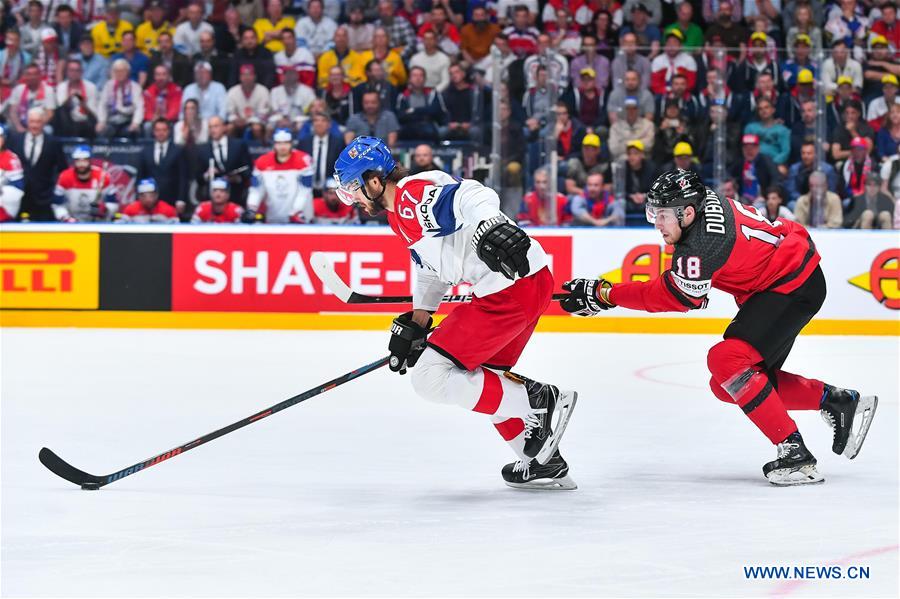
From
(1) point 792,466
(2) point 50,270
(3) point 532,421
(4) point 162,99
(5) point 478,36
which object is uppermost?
(5) point 478,36

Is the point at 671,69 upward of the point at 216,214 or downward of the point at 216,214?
upward

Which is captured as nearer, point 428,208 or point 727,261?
point 428,208

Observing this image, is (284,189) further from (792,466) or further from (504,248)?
(504,248)

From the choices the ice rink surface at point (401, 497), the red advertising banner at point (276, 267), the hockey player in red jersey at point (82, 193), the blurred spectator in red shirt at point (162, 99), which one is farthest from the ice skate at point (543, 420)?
the blurred spectator in red shirt at point (162, 99)

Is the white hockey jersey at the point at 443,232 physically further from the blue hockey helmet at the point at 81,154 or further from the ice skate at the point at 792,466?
the blue hockey helmet at the point at 81,154

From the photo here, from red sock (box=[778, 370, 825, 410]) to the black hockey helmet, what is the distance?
2.58ft

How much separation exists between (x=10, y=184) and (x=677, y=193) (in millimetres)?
7034

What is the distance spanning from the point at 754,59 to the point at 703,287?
5.84 metres

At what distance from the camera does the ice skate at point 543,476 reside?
4.56 metres

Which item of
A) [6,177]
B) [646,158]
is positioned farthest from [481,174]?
[6,177]

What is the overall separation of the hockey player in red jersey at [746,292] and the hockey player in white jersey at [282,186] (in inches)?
222

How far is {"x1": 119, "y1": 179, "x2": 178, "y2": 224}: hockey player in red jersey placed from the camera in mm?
10156

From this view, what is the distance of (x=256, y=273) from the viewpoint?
32.0 ft

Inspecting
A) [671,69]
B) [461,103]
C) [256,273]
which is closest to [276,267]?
[256,273]
